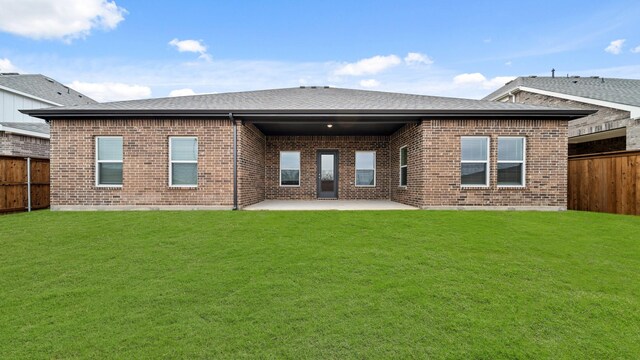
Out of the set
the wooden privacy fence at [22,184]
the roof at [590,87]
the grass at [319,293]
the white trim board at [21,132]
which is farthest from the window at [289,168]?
the roof at [590,87]

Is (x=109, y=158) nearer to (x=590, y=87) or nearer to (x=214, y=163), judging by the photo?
(x=214, y=163)

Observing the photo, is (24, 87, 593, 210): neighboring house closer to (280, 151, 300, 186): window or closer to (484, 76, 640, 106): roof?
(280, 151, 300, 186): window

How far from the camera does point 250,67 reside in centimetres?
2159

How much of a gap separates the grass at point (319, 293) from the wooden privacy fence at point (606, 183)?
301cm

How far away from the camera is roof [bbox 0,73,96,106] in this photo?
691 inches

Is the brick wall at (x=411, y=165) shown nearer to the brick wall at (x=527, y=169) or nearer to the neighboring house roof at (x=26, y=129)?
the brick wall at (x=527, y=169)

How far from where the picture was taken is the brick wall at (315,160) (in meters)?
13.5

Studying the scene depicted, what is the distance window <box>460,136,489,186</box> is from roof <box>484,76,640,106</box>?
21.2ft

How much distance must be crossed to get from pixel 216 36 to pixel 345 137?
35.1 ft

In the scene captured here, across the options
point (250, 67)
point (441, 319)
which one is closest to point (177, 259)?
point (441, 319)

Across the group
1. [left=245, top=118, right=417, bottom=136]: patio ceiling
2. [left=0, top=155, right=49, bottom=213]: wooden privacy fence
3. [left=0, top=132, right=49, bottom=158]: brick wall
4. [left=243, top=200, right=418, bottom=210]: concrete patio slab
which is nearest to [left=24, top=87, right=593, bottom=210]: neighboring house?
[left=245, top=118, right=417, bottom=136]: patio ceiling

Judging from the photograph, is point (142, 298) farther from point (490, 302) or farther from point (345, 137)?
point (345, 137)

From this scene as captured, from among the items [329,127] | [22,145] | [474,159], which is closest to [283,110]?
[329,127]

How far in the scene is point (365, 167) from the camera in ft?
44.7
